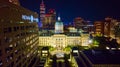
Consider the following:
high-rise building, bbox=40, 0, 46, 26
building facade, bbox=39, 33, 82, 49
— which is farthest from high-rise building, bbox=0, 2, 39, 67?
high-rise building, bbox=40, 0, 46, 26

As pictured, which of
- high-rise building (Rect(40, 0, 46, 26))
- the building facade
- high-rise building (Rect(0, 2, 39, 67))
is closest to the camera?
high-rise building (Rect(0, 2, 39, 67))

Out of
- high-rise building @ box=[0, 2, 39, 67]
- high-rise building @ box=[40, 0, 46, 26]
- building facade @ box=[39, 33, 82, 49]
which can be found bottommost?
building facade @ box=[39, 33, 82, 49]

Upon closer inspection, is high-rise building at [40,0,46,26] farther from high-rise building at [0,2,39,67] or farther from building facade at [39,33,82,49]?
high-rise building at [0,2,39,67]

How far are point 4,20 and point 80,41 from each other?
257 feet

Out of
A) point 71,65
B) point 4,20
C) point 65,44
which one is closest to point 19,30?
point 4,20

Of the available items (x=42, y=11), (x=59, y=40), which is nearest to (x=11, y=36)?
(x=59, y=40)

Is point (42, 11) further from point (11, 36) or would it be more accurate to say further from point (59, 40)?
point (11, 36)

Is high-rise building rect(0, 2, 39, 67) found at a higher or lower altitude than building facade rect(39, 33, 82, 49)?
higher

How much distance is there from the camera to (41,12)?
197m

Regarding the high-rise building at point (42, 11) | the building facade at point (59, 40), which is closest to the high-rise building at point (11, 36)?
the building facade at point (59, 40)

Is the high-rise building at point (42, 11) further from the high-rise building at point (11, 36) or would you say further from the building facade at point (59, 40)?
the high-rise building at point (11, 36)

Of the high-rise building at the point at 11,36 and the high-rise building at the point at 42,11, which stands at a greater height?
the high-rise building at the point at 42,11

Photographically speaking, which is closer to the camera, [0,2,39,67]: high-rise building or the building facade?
[0,2,39,67]: high-rise building

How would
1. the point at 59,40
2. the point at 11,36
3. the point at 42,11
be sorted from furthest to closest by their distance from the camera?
the point at 42,11 → the point at 59,40 → the point at 11,36
